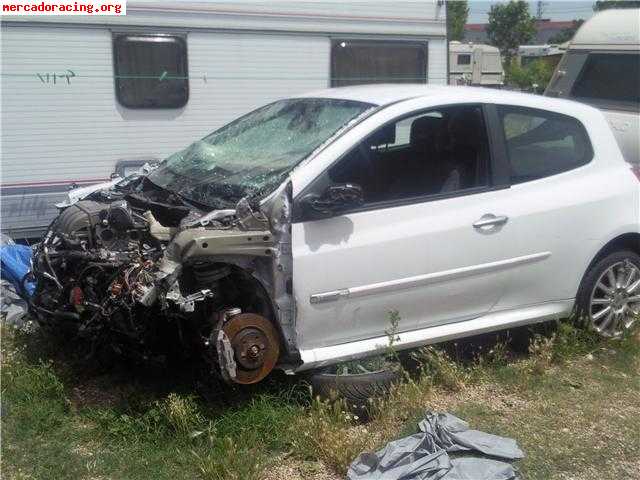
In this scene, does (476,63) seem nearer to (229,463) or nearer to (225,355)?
(225,355)

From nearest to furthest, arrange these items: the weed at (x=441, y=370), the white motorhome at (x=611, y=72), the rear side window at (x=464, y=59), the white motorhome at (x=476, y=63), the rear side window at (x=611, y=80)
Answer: the weed at (x=441, y=370)
the white motorhome at (x=611, y=72)
the rear side window at (x=611, y=80)
the white motorhome at (x=476, y=63)
the rear side window at (x=464, y=59)

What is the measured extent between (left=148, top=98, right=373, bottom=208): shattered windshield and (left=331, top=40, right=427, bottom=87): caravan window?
9.72ft

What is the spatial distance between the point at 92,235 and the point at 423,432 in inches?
79.3

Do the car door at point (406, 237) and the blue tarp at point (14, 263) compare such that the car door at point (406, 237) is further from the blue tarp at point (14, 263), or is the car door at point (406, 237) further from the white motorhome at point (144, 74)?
the white motorhome at point (144, 74)

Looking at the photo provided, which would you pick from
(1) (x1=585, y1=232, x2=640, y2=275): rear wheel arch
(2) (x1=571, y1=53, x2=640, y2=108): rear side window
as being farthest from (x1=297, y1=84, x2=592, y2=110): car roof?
(2) (x1=571, y1=53, x2=640, y2=108): rear side window

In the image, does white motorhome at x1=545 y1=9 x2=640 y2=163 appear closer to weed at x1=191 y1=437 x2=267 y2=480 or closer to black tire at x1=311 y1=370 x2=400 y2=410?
black tire at x1=311 y1=370 x2=400 y2=410

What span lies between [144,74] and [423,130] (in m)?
3.28

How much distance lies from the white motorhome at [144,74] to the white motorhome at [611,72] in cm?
312

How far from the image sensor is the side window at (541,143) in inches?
173

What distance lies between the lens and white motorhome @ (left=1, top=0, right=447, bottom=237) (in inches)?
248

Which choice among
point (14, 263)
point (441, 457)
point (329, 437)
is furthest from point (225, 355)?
point (14, 263)

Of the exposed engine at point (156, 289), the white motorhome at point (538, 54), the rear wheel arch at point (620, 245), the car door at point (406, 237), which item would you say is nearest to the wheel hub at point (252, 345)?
the exposed engine at point (156, 289)

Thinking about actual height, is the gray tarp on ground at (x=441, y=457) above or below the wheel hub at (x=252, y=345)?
below

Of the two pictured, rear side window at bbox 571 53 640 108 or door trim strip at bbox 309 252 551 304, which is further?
rear side window at bbox 571 53 640 108
